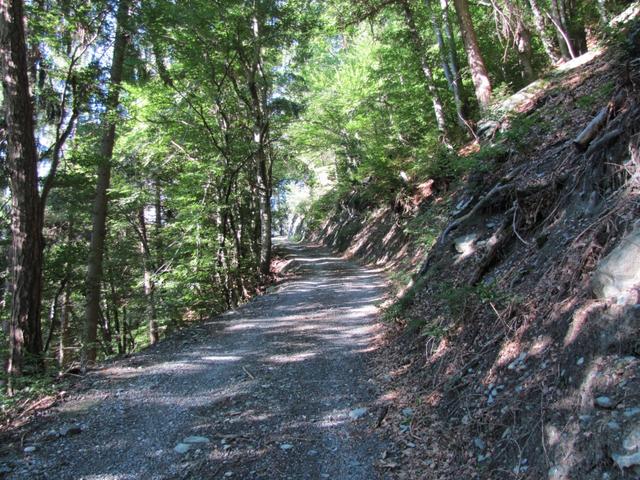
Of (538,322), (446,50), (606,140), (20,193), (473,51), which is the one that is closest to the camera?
(538,322)

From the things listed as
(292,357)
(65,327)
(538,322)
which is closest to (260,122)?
(292,357)

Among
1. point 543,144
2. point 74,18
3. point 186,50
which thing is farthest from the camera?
point 186,50

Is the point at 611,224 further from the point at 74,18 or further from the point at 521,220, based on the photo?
the point at 74,18

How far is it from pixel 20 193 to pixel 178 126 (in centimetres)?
738

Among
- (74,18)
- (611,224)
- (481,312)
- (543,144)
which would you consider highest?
(74,18)

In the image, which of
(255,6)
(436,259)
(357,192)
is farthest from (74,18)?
(357,192)

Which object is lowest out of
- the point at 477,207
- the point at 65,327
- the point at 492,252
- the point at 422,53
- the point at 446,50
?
the point at 65,327

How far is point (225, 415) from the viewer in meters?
4.71

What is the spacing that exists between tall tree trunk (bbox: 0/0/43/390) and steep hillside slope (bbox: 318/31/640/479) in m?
5.10

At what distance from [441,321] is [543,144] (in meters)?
3.72

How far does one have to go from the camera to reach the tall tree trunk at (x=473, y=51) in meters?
10.7

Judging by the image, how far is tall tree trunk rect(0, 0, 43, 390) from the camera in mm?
5652

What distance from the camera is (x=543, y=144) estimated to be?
6797 mm

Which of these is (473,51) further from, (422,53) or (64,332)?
(64,332)
